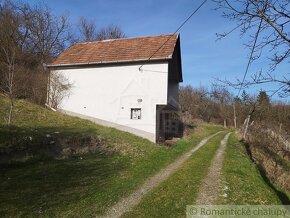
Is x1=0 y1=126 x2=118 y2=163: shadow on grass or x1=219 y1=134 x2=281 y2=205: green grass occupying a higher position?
x1=0 y1=126 x2=118 y2=163: shadow on grass

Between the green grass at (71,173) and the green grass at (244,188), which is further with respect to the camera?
the green grass at (244,188)

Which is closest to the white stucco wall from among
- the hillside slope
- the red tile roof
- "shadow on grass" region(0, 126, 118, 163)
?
the red tile roof

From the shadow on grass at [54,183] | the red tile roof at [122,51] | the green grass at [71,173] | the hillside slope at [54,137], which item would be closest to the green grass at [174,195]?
the green grass at [71,173]

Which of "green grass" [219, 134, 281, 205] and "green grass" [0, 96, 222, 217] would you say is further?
"green grass" [219, 134, 281, 205]

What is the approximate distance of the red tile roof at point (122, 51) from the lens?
909 inches

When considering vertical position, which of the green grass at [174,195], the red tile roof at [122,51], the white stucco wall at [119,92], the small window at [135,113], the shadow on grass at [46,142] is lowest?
the green grass at [174,195]

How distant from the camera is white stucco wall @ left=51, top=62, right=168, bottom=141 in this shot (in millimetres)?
22250

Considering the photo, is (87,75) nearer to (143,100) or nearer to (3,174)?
(143,100)

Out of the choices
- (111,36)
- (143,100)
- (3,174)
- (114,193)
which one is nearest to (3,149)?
(3,174)

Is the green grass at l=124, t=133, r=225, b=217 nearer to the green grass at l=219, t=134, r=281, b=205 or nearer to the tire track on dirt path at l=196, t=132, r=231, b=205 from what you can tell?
the tire track on dirt path at l=196, t=132, r=231, b=205

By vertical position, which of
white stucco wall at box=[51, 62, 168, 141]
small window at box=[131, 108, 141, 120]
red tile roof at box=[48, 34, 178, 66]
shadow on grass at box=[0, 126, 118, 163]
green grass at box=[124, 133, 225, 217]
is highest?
red tile roof at box=[48, 34, 178, 66]

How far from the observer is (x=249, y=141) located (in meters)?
30.8

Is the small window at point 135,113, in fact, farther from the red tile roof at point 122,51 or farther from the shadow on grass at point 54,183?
the shadow on grass at point 54,183

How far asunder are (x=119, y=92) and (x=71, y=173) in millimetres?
12407
